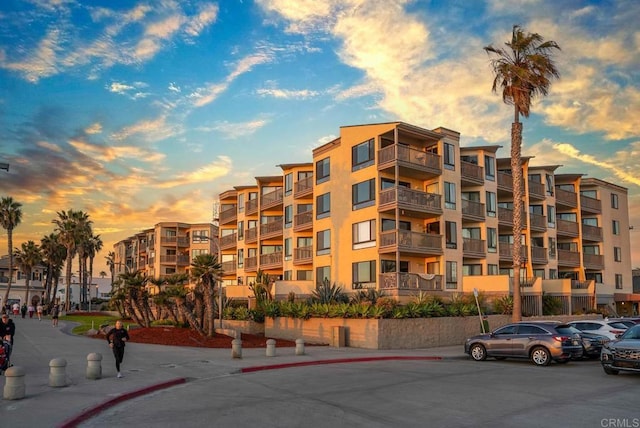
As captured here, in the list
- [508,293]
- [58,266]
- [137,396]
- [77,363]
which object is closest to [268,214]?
[508,293]

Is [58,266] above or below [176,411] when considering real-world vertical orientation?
above

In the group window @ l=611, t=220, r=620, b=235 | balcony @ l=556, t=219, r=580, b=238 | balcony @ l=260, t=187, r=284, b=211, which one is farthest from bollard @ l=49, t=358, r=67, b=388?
window @ l=611, t=220, r=620, b=235

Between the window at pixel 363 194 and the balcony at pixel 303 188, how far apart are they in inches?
237

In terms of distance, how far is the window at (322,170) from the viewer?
142 feet

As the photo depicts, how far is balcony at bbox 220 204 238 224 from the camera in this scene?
59188mm

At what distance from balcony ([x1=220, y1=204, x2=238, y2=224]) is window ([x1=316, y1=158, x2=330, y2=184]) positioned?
56.2 ft

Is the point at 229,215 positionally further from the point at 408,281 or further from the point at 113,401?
the point at 113,401

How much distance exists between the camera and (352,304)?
99.1 feet

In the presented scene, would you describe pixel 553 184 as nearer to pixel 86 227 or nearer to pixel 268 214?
pixel 268 214

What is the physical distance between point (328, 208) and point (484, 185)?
38.0 feet

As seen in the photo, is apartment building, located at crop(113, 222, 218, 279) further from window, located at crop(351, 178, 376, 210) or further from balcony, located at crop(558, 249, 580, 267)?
balcony, located at crop(558, 249, 580, 267)

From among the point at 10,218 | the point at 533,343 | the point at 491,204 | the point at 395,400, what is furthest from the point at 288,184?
the point at 10,218

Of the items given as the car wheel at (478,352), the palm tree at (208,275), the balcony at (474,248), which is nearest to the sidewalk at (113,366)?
the car wheel at (478,352)

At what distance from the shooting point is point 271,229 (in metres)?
51.0
